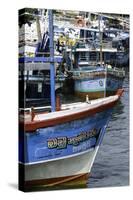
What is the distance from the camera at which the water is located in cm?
785

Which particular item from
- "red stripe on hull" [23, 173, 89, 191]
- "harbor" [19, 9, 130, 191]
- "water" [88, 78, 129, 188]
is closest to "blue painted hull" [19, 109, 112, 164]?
"harbor" [19, 9, 130, 191]

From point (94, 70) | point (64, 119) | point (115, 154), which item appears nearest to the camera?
point (64, 119)

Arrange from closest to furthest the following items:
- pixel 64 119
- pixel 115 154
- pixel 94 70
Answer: pixel 64 119 → pixel 94 70 → pixel 115 154

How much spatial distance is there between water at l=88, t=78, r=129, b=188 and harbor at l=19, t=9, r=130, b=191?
1cm

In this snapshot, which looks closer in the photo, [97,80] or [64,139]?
[64,139]

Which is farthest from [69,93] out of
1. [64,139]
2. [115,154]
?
[115,154]

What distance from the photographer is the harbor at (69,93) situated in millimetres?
7297

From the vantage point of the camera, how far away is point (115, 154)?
310 inches

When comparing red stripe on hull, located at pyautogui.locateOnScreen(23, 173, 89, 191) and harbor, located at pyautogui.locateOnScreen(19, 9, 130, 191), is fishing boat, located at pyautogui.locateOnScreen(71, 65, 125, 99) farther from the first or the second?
red stripe on hull, located at pyautogui.locateOnScreen(23, 173, 89, 191)

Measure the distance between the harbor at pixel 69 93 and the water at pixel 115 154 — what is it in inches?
0.4

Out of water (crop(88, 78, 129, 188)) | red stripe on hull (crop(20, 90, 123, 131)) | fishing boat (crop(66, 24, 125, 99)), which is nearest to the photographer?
red stripe on hull (crop(20, 90, 123, 131))

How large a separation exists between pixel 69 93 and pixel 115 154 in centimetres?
93

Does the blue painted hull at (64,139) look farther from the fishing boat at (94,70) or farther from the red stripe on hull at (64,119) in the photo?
the fishing boat at (94,70)

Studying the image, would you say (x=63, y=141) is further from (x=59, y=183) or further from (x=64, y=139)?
(x=59, y=183)
